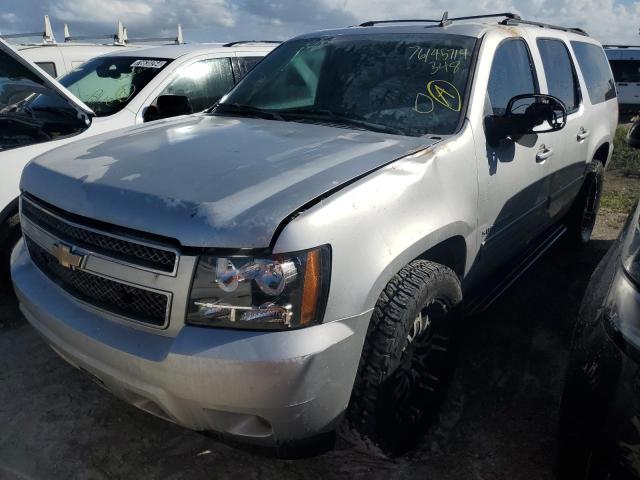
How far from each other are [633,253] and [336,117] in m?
1.61

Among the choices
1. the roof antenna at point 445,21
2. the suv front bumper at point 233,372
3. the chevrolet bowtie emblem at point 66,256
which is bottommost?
the suv front bumper at point 233,372

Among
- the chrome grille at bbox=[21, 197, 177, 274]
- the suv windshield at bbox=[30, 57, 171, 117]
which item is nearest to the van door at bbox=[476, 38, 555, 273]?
the chrome grille at bbox=[21, 197, 177, 274]

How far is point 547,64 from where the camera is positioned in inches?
143

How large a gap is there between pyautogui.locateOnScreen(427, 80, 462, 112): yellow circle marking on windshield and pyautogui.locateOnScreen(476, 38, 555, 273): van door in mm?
193

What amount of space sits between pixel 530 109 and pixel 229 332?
1.92 metres

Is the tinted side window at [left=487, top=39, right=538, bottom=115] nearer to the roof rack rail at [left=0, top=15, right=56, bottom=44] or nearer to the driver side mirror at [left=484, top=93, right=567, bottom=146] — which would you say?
the driver side mirror at [left=484, top=93, right=567, bottom=146]

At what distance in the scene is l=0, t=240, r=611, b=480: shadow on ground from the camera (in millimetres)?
2383

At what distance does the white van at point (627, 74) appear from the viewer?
603 inches

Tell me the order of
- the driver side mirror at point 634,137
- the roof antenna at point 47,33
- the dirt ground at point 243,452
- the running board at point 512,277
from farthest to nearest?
the roof antenna at point 47,33, the running board at point 512,277, the driver side mirror at point 634,137, the dirt ground at point 243,452

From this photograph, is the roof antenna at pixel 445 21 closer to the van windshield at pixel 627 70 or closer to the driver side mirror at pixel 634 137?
the driver side mirror at pixel 634 137

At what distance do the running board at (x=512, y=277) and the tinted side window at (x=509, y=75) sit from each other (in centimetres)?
98

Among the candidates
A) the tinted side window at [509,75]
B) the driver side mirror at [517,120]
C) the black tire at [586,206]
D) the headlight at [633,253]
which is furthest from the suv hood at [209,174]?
the black tire at [586,206]

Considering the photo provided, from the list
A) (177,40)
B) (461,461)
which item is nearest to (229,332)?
(461,461)

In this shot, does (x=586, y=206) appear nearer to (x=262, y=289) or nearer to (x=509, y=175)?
(x=509, y=175)
